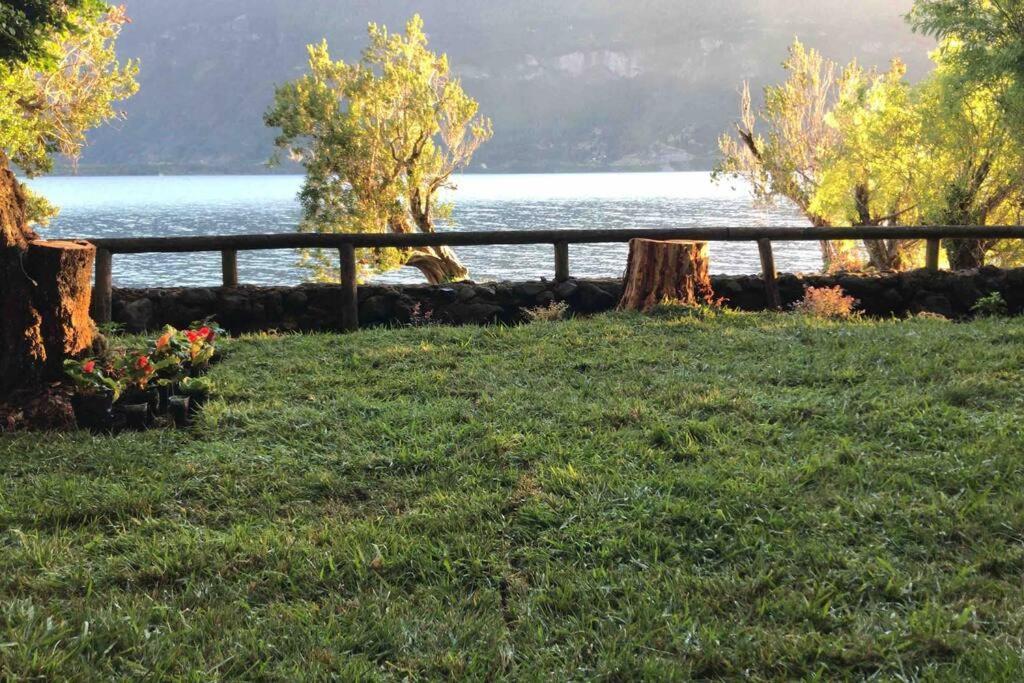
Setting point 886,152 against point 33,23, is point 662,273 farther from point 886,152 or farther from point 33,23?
point 886,152

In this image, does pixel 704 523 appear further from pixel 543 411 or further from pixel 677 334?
pixel 677 334

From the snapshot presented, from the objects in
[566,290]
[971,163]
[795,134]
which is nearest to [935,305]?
[566,290]

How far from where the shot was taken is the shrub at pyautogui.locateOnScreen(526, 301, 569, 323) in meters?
8.58

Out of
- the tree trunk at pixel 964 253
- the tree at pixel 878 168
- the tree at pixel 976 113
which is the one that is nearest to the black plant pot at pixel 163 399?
the tree trunk at pixel 964 253

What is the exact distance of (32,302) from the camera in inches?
209

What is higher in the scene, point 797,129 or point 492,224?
point 797,129

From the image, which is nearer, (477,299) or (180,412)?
(180,412)


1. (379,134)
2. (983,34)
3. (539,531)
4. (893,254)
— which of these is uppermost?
(983,34)

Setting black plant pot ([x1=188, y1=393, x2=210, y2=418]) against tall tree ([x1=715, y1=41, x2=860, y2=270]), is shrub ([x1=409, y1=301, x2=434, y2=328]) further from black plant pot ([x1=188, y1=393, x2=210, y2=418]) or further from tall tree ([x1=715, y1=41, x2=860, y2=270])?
tall tree ([x1=715, y1=41, x2=860, y2=270])

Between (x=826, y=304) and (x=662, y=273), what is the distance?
6.20ft

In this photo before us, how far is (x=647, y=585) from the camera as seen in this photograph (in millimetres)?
2939

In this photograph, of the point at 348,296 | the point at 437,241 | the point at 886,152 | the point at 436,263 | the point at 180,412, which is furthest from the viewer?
the point at 886,152

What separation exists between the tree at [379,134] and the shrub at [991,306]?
17.9m

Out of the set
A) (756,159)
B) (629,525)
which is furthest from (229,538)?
(756,159)
